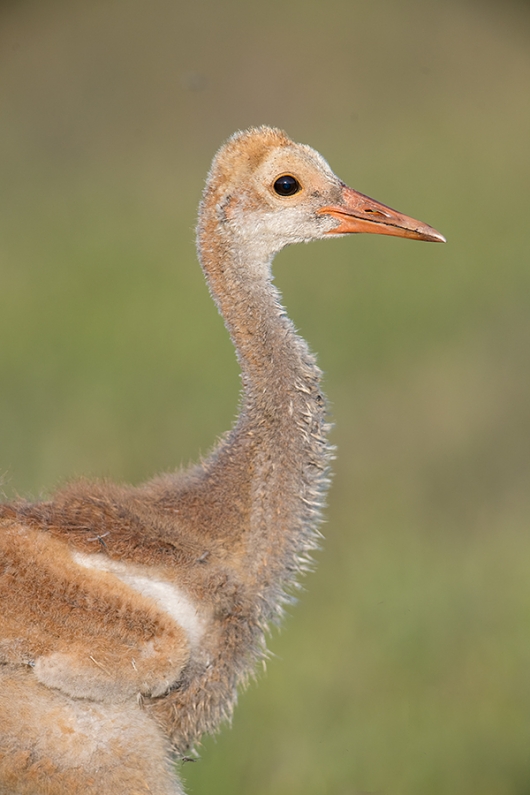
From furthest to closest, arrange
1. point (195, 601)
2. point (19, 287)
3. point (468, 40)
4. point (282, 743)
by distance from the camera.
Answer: point (468, 40) < point (19, 287) < point (282, 743) < point (195, 601)

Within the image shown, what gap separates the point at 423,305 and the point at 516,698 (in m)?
4.90

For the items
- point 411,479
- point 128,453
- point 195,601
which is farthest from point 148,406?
point 195,601

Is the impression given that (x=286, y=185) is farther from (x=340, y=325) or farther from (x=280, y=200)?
(x=340, y=325)

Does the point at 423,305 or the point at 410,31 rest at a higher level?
the point at 410,31

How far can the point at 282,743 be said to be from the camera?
470 cm

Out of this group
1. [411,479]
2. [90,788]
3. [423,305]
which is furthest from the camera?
[423,305]

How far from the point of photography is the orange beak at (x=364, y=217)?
160 inches

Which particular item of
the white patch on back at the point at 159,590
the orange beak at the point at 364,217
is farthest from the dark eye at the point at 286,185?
the white patch on back at the point at 159,590

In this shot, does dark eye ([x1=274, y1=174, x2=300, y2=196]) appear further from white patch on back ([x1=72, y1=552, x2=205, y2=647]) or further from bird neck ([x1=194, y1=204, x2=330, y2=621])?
white patch on back ([x1=72, y1=552, x2=205, y2=647])

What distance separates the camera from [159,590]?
350cm

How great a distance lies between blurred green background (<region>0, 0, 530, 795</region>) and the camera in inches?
193

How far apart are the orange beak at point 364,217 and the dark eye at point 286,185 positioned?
0.41 ft

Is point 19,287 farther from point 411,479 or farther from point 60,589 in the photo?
point 60,589

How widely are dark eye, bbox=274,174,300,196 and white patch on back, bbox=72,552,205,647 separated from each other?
4.72 ft
